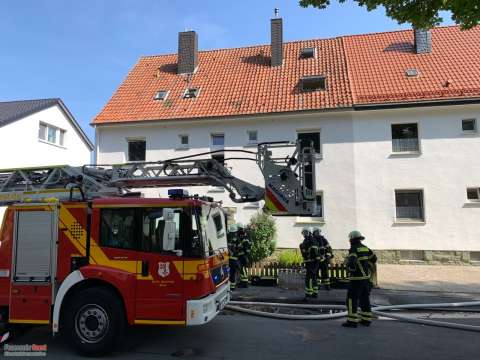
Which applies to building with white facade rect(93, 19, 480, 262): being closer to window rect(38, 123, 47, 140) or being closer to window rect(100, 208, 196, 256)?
window rect(38, 123, 47, 140)

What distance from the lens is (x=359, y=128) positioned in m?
16.9

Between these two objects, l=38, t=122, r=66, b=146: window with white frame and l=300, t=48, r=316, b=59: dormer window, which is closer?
l=300, t=48, r=316, b=59: dormer window

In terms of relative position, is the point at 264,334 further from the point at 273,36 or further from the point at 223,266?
the point at 273,36

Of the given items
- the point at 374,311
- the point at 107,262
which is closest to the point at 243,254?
the point at 374,311

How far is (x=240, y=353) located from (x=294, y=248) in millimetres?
10823

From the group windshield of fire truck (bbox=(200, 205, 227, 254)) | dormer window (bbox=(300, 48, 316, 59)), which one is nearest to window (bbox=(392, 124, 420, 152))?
dormer window (bbox=(300, 48, 316, 59))

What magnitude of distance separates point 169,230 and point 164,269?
600 millimetres

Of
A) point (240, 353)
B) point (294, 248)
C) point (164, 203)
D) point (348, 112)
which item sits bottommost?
point (240, 353)

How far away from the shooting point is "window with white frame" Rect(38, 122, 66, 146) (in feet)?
74.0

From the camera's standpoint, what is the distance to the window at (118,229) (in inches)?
244

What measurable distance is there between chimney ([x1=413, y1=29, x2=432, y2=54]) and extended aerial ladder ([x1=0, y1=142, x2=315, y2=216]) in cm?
1518

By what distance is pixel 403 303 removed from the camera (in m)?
9.33

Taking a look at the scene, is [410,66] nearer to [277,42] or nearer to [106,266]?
[277,42]

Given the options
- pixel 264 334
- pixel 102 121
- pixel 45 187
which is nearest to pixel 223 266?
pixel 264 334
